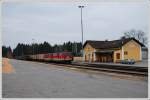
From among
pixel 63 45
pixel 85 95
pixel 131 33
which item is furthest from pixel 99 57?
pixel 63 45

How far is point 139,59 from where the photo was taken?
50938 mm

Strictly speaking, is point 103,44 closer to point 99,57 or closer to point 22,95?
point 99,57

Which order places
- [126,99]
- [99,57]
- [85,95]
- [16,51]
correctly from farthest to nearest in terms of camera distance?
1. [16,51]
2. [99,57]
3. [85,95]
4. [126,99]

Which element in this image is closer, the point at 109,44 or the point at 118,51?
the point at 118,51

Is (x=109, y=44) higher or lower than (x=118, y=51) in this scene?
higher

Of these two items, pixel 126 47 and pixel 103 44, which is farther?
pixel 103 44

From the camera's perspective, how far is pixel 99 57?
183 feet

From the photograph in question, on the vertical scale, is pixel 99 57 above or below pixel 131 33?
below

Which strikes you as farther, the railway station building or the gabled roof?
the gabled roof

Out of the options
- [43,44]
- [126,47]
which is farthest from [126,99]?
[43,44]

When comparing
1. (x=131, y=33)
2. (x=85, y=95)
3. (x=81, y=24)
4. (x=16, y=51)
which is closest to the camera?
(x=85, y=95)

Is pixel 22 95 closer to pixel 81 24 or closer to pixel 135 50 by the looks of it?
pixel 81 24

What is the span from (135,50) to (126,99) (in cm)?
4420

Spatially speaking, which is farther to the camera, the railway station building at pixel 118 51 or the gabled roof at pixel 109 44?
the gabled roof at pixel 109 44
